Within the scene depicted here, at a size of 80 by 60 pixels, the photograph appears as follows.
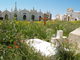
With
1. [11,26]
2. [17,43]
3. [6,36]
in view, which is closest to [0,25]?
[11,26]

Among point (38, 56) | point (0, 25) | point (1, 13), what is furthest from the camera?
point (1, 13)

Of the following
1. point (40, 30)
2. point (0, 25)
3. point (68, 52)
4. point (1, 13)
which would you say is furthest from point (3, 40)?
point (1, 13)

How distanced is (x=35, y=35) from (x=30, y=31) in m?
0.27

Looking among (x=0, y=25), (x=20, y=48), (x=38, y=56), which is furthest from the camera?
(x=0, y=25)

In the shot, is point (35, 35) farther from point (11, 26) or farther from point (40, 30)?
point (11, 26)

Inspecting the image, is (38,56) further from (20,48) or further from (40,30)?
(40,30)

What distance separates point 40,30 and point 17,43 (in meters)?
2.61

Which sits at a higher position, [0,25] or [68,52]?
[0,25]

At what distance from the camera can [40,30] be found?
749 cm

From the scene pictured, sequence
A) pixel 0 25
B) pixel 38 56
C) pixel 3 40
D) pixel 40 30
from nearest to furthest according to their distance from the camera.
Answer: pixel 38 56
pixel 3 40
pixel 0 25
pixel 40 30

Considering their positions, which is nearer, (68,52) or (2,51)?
(2,51)

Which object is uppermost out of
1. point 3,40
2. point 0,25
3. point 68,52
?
point 0,25

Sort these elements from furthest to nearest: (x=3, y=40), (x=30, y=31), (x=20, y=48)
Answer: (x=30, y=31), (x=3, y=40), (x=20, y=48)

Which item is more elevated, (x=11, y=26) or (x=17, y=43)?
(x=11, y=26)
